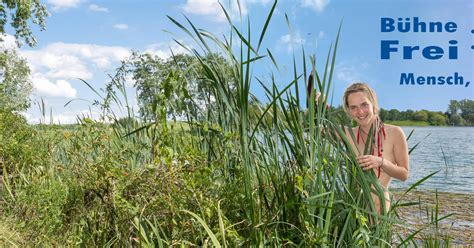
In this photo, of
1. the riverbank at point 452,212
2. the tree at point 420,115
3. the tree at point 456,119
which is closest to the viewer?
the riverbank at point 452,212

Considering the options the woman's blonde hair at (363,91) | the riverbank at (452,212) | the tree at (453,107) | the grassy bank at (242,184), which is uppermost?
the tree at (453,107)

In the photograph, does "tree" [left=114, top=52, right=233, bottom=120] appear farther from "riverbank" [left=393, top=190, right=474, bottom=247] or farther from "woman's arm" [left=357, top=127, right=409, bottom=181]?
"riverbank" [left=393, top=190, right=474, bottom=247]

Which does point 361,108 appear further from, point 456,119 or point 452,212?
point 456,119

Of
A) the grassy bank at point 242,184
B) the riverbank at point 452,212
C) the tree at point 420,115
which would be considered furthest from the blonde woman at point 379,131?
the tree at point 420,115

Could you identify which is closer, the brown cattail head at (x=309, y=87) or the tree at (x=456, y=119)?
the brown cattail head at (x=309, y=87)

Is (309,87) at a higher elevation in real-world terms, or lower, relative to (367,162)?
higher

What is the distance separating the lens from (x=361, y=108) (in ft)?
10.8

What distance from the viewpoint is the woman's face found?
327 cm

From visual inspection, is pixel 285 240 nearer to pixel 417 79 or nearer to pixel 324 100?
pixel 324 100

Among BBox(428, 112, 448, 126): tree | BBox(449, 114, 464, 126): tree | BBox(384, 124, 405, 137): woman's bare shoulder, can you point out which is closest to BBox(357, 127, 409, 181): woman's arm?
BBox(384, 124, 405, 137): woman's bare shoulder

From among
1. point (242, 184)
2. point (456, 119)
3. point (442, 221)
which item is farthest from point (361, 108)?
point (456, 119)

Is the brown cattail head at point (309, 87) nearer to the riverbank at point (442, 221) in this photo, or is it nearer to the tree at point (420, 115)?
the riverbank at point (442, 221)

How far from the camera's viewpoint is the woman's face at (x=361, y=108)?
3266mm

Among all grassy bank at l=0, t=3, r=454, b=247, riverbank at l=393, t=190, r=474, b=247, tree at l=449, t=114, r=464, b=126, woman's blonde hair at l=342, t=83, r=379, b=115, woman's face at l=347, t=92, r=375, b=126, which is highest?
tree at l=449, t=114, r=464, b=126
